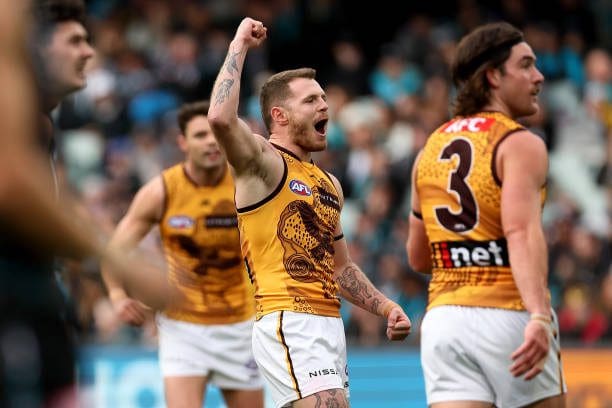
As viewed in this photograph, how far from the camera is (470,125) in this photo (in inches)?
253

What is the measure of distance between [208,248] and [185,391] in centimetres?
101

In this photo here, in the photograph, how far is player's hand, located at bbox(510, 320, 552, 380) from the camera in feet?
18.7

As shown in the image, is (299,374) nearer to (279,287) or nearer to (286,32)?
(279,287)

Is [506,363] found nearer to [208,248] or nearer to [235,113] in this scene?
[235,113]

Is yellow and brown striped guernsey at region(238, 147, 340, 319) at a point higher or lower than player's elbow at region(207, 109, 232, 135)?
lower

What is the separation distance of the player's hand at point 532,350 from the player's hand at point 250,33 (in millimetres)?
1997

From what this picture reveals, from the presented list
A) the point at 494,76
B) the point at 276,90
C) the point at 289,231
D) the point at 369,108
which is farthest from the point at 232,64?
the point at 369,108

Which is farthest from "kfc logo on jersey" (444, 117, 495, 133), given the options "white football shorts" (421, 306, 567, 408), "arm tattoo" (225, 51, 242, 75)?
"arm tattoo" (225, 51, 242, 75)

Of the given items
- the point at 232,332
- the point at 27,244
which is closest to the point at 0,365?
the point at 27,244

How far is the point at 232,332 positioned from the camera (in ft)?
28.4

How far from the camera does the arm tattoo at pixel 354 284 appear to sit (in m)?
6.84

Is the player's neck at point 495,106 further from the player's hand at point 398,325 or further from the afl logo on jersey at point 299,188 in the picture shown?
the player's hand at point 398,325

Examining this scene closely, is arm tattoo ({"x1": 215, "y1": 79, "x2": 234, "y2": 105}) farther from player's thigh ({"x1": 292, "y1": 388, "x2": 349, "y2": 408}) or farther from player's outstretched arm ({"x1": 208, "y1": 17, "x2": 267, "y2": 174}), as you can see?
player's thigh ({"x1": 292, "y1": 388, "x2": 349, "y2": 408})

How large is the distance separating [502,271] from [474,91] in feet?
3.29
